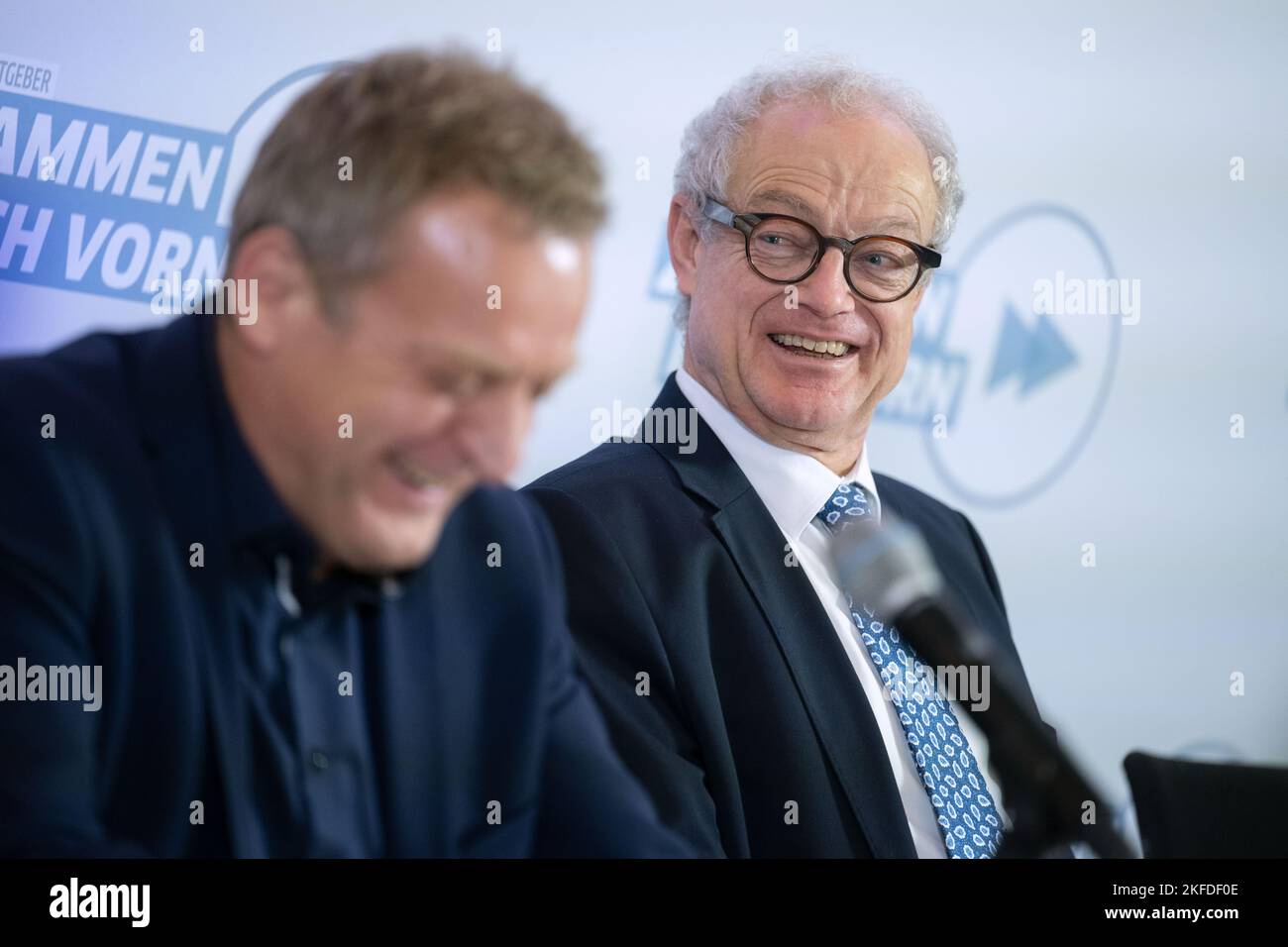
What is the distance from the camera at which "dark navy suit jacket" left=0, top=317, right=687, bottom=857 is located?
149 centimetres

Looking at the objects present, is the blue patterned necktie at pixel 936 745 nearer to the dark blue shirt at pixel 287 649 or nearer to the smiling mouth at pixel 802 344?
the smiling mouth at pixel 802 344

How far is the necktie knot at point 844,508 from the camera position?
1924 mm

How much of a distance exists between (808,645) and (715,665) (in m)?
0.13

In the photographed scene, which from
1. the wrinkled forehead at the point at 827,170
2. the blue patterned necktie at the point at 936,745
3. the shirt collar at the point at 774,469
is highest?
the wrinkled forehead at the point at 827,170

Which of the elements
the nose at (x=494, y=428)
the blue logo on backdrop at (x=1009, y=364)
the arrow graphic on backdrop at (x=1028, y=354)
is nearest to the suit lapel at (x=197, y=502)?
the nose at (x=494, y=428)

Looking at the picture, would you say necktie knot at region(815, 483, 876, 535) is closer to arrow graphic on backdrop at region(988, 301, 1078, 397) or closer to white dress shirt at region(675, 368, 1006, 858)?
white dress shirt at region(675, 368, 1006, 858)

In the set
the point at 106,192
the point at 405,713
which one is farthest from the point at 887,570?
the point at 106,192

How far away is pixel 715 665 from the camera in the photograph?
5.91ft

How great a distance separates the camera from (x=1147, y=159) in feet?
6.97

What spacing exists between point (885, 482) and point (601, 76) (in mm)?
728

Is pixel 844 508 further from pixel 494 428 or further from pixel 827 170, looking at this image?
pixel 494 428

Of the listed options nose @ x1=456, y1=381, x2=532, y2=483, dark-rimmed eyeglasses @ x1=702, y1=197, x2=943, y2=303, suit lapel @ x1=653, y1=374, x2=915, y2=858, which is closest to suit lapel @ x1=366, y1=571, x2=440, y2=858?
nose @ x1=456, y1=381, x2=532, y2=483
